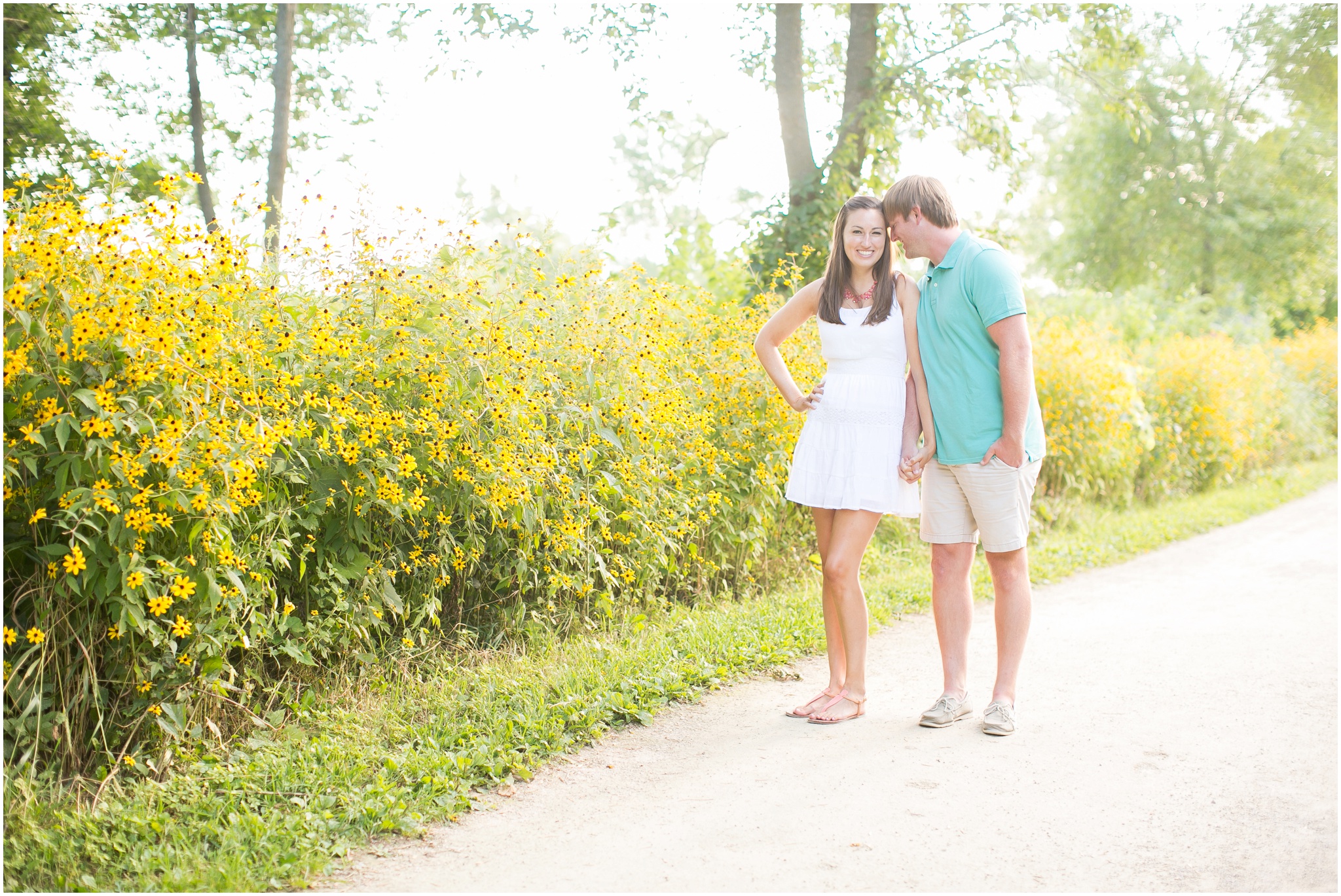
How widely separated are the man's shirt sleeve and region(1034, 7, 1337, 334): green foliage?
62.1 feet

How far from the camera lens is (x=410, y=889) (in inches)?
102

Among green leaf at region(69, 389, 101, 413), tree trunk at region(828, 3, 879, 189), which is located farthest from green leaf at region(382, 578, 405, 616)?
tree trunk at region(828, 3, 879, 189)

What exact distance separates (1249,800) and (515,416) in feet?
9.36

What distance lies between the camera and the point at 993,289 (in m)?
3.71

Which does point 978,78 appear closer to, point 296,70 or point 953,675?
point 296,70

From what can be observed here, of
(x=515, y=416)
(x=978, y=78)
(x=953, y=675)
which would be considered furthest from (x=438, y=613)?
(x=978, y=78)

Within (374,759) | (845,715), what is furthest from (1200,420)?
(374,759)

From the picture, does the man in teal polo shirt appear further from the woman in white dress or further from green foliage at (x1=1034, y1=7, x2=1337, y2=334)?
green foliage at (x1=1034, y1=7, x2=1337, y2=334)

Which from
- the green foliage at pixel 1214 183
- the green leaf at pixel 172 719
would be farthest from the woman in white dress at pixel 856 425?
the green foliage at pixel 1214 183

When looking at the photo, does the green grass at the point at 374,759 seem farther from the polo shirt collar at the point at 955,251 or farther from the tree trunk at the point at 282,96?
the tree trunk at the point at 282,96

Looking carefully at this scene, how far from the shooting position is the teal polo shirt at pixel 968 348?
374 cm

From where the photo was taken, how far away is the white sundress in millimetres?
3877

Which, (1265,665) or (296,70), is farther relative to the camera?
(296,70)

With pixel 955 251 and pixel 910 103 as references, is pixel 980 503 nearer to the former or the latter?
pixel 955 251
